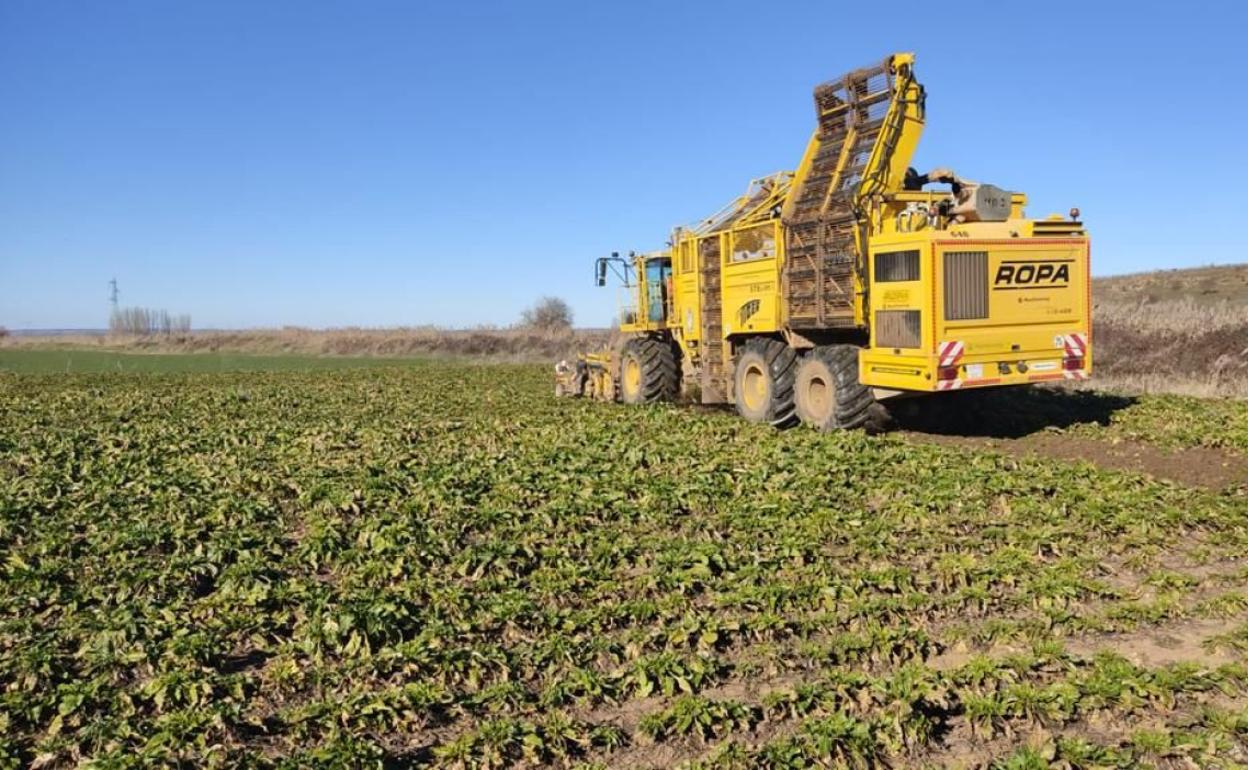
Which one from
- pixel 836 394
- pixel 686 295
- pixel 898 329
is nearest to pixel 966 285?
pixel 898 329

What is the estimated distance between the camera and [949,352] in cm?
1166

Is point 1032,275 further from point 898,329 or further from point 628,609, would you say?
point 628,609

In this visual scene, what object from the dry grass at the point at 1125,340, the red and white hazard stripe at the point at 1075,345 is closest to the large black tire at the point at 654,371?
the dry grass at the point at 1125,340

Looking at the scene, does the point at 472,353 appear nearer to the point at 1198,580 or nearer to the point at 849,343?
the point at 849,343

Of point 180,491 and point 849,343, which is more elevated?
point 849,343

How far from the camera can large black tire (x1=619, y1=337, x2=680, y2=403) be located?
1845 centimetres

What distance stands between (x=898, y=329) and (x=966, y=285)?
0.99 meters

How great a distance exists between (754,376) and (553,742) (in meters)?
11.5

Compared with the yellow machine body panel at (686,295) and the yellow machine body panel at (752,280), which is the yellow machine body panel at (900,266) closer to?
the yellow machine body panel at (752,280)

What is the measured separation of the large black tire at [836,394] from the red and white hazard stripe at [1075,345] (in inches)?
99.1

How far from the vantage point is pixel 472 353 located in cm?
5419

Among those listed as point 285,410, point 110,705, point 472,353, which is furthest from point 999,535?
Result: point 472,353

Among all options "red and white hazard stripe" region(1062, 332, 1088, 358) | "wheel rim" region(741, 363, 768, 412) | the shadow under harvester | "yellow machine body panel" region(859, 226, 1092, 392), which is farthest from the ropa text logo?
"wheel rim" region(741, 363, 768, 412)

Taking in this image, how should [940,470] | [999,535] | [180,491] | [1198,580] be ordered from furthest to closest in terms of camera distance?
[940,470] → [180,491] → [999,535] → [1198,580]
